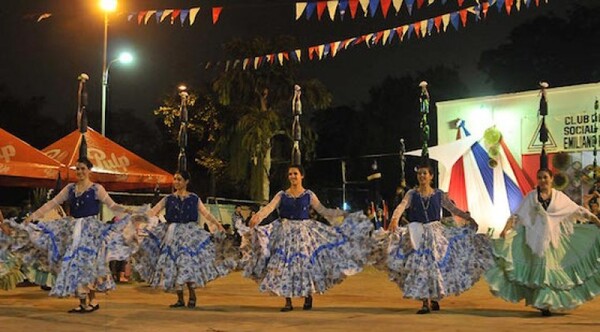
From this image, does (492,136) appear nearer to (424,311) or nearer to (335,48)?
(335,48)

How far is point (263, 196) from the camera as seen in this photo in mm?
28594

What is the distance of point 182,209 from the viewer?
32.0 ft

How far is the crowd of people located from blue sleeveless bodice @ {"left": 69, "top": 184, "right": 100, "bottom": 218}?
0.01m

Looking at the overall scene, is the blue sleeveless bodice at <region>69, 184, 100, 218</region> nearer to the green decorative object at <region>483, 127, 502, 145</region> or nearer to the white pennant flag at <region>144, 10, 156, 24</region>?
the white pennant flag at <region>144, 10, 156, 24</region>

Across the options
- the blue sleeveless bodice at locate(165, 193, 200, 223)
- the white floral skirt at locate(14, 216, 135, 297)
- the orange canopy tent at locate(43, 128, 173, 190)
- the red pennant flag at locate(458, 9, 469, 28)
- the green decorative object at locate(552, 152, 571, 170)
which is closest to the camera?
the white floral skirt at locate(14, 216, 135, 297)

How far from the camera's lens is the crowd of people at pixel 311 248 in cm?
868

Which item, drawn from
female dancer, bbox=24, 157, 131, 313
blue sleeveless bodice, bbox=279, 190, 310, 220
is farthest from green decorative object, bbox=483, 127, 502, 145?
female dancer, bbox=24, 157, 131, 313

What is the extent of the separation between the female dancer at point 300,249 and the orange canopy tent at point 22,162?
7.22 metres

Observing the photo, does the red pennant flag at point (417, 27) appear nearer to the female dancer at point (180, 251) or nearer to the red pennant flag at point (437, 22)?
the red pennant flag at point (437, 22)

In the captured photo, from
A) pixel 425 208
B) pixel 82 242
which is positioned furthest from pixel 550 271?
pixel 82 242

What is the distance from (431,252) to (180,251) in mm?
2915

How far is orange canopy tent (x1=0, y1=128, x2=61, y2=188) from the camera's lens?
15.1 metres

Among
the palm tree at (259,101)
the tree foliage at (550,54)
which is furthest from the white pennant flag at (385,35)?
the tree foliage at (550,54)

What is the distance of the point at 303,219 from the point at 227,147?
20.5 meters
